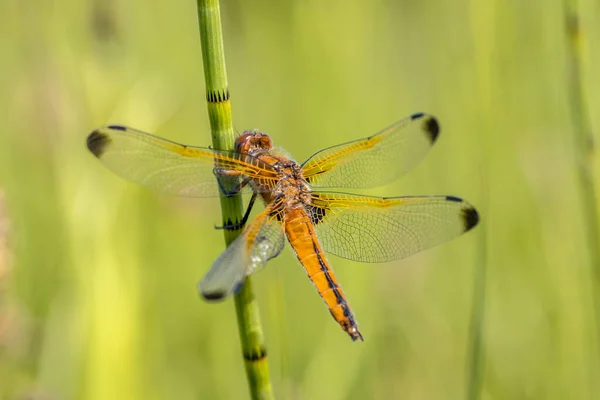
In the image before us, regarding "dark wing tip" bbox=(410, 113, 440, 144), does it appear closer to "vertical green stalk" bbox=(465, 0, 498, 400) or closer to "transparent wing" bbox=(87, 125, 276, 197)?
"vertical green stalk" bbox=(465, 0, 498, 400)

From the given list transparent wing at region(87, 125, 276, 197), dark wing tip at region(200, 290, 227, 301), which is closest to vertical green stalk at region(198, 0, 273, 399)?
dark wing tip at region(200, 290, 227, 301)

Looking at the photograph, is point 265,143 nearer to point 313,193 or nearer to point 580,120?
point 313,193

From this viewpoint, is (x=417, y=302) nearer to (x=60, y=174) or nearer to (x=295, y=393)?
(x=295, y=393)

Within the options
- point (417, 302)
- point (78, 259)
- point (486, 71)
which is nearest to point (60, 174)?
point (78, 259)

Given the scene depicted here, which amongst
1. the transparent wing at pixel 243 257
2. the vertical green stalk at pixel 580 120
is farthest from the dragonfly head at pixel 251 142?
the vertical green stalk at pixel 580 120

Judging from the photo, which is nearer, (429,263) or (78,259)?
(78,259)

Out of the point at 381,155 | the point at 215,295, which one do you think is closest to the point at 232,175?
the point at 215,295

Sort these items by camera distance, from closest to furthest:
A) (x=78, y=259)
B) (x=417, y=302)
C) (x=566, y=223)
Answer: (x=78, y=259)
(x=566, y=223)
(x=417, y=302)
